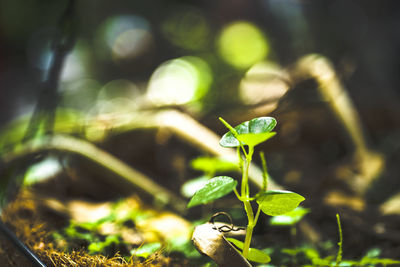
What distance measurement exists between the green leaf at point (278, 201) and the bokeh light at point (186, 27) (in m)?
4.32

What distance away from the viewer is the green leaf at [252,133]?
0.44m

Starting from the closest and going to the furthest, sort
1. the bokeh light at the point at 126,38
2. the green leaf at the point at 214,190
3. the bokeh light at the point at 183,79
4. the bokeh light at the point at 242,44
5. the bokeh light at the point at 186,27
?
the green leaf at the point at 214,190, the bokeh light at the point at 183,79, the bokeh light at the point at 242,44, the bokeh light at the point at 186,27, the bokeh light at the point at 126,38

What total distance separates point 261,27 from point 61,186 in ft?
12.2

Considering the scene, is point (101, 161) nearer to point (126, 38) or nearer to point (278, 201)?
point (278, 201)

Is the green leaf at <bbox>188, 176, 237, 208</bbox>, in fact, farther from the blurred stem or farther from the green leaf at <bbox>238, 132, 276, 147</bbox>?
the blurred stem

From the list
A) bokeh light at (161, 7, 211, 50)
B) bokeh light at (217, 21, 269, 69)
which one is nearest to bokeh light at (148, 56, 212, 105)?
bokeh light at (217, 21, 269, 69)

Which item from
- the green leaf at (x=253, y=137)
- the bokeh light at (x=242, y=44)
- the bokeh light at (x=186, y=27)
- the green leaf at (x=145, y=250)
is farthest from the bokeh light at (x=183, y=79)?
the green leaf at (x=253, y=137)

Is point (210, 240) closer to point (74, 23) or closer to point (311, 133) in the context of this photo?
point (74, 23)

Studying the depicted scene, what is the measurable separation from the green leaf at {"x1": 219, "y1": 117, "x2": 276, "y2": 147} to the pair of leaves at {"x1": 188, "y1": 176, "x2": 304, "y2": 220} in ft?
0.18

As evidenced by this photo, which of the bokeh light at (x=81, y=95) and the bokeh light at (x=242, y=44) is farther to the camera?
the bokeh light at (x=242, y=44)

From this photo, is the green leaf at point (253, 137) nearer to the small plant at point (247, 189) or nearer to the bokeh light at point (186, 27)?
the small plant at point (247, 189)

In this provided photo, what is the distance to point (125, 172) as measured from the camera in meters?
1.19

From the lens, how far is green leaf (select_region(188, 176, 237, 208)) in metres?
0.43

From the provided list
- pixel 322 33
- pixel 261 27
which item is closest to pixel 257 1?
pixel 261 27
